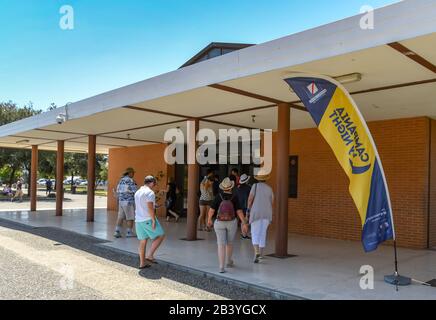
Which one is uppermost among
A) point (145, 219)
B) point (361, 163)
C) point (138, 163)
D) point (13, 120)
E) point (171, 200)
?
point (13, 120)

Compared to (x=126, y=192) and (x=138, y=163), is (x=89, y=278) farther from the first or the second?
(x=138, y=163)

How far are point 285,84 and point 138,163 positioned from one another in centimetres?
1274

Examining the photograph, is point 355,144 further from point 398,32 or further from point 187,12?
point 187,12

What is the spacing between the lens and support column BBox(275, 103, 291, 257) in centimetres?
779

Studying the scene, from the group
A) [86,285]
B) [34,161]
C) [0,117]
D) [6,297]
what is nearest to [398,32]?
[86,285]

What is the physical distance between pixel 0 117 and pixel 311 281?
3100 centimetres

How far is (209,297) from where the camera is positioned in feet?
17.7

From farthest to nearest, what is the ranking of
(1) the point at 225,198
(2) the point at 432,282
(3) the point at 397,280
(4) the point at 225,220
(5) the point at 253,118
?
(5) the point at 253,118 → (1) the point at 225,198 → (4) the point at 225,220 → (2) the point at 432,282 → (3) the point at 397,280

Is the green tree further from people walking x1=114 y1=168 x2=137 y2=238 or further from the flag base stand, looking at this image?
the flag base stand

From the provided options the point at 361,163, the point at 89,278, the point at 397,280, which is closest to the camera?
the point at 361,163

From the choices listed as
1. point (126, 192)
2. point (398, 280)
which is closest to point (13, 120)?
point (126, 192)

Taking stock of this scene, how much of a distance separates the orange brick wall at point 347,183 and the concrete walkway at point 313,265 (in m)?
0.56

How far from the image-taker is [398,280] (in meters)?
5.84

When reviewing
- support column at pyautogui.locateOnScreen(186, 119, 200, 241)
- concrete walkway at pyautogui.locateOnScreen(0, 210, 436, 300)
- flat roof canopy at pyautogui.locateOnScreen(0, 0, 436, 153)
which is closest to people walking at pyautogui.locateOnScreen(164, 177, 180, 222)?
flat roof canopy at pyautogui.locateOnScreen(0, 0, 436, 153)
